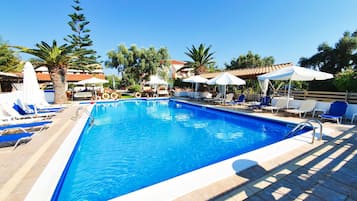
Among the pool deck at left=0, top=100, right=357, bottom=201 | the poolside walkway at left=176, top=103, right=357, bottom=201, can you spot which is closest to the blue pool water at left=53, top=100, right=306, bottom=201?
the pool deck at left=0, top=100, right=357, bottom=201

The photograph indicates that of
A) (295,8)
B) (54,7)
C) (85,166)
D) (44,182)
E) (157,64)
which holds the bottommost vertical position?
(85,166)

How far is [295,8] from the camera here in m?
12.0

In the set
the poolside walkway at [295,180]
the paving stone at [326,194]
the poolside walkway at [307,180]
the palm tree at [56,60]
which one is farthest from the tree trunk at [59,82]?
the paving stone at [326,194]

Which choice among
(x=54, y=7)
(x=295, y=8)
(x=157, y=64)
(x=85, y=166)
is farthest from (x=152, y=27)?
(x=85, y=166)

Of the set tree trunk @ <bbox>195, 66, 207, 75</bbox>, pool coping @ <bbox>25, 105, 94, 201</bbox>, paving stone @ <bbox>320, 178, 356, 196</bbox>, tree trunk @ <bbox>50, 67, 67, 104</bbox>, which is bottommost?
Result: pool coping @ <bbox>25, 105, 94, 201</bbox>

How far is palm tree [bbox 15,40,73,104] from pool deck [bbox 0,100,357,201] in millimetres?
10111

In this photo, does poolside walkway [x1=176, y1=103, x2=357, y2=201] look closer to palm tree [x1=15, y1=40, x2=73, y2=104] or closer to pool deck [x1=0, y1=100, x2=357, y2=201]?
pool deck [x1=0, y1=100, x2=357, y2=201]

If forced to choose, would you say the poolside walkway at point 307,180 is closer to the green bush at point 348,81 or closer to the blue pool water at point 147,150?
the blue pool water at point 147,150

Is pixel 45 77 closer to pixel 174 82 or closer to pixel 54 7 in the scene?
pixel 54 7

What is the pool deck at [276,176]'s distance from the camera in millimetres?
2393

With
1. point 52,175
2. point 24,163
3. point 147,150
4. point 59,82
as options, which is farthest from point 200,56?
point 52,175

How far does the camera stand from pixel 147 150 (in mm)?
5289

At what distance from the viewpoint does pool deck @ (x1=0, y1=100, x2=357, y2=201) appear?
2.39 m

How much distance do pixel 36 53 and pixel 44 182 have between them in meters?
12.5
